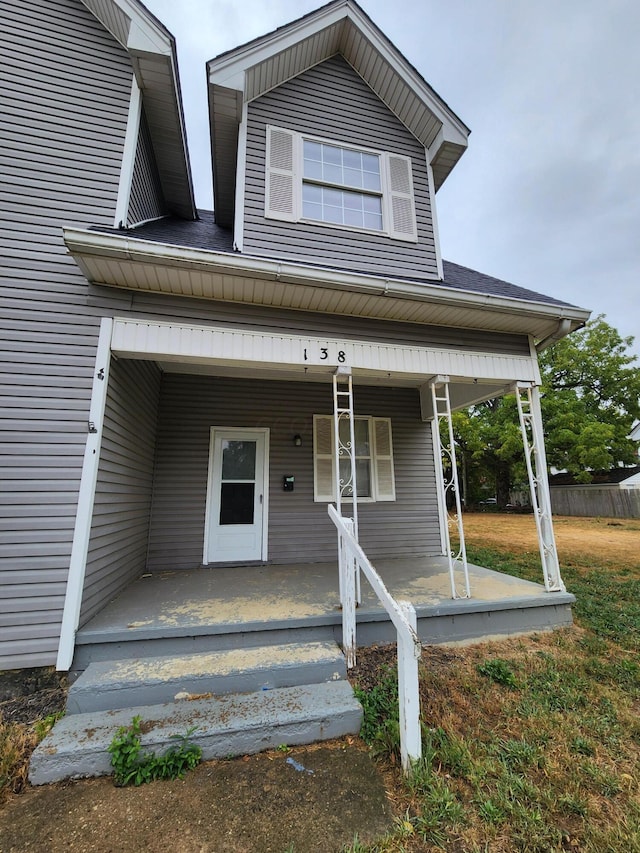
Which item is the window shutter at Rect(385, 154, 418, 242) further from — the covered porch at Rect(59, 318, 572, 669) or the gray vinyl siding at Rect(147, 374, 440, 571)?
the gray vinyl siding at Rect(147, 374, 440, 571)

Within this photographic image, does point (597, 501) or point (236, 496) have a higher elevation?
point (236, 496)

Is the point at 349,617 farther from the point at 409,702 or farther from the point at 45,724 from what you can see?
the point at 45,724

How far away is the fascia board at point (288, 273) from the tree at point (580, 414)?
13.0 m

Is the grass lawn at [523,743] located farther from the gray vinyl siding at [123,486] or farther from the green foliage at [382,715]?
the gray vinyl siding at [123,486]

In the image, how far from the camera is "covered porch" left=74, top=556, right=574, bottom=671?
2.77 m

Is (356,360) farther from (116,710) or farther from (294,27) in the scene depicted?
(294,27)

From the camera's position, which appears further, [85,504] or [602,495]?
[602,495]

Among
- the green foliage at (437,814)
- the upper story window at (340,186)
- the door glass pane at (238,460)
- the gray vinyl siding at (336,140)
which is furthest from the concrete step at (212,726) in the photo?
the upper story window at (340,186)

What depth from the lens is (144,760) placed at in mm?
1983

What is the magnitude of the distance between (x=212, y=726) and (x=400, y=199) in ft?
18.0

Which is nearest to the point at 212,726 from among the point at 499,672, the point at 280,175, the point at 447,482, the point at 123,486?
the point at 499,672

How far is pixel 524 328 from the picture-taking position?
423 centimetres

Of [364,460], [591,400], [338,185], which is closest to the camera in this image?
[338,185]

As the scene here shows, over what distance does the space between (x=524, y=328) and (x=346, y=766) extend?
4.36 metres
